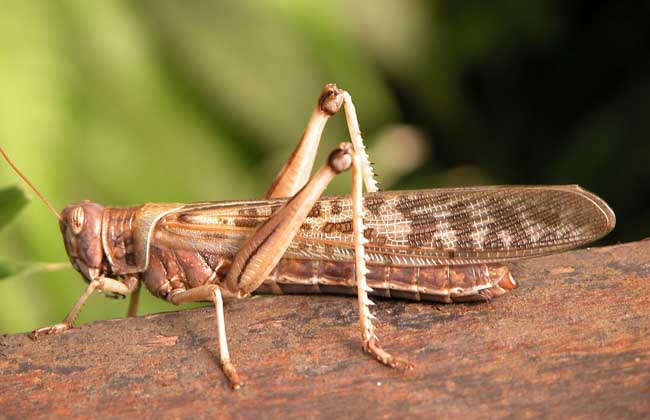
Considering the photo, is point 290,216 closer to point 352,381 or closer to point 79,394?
point 352,381

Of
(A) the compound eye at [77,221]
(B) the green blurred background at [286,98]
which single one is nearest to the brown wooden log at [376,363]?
(A) the compound eye at [77,221]

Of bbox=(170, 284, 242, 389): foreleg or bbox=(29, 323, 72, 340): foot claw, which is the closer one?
bbox=(170, 284, 242, 389): foreleg

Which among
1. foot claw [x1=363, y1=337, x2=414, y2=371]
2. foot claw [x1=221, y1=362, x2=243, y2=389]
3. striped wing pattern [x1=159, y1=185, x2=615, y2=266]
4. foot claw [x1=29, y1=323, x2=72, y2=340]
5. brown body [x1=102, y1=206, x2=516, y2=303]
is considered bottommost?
foot claw [x1=29, y1=323, x2=72, y2=340]

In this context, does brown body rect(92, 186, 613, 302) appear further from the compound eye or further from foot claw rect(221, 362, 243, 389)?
foot claw rect(221, 362, 243, 389)

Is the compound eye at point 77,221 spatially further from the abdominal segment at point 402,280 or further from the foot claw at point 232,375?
the foot claw at point 232,375

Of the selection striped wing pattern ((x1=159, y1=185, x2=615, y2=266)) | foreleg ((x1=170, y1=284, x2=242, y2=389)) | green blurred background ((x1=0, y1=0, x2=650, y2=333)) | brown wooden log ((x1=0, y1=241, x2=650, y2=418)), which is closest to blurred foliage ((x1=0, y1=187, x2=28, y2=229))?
brown wooden log ((x1=0, y1=241, x2=650, y2=418))

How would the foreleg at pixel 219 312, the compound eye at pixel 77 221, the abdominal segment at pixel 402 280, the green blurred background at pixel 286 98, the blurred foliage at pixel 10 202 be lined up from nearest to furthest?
1. the blurred foliage at pixel 10 202
2. the foreleg at pixel 219 312
3. the abdominal segment at pixel 402 280
4. the compound eye at pixel 77 221
5. the green blurred background at pixel 286 98

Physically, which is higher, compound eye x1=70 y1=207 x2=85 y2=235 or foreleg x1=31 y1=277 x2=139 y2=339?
compound eye x1=70 y1=207 x2=85 y2=235
